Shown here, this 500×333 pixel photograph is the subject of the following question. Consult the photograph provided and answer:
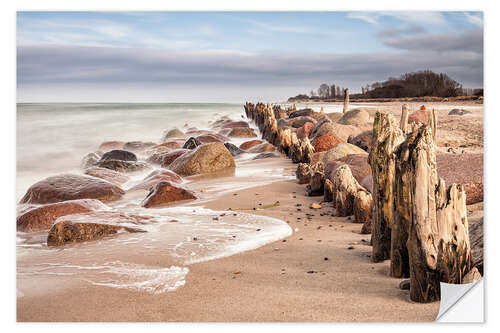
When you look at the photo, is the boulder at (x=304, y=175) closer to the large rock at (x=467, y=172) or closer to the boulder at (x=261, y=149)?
the large rock at (x=467, y=172)

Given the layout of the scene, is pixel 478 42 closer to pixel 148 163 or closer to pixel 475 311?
pixel 475 311

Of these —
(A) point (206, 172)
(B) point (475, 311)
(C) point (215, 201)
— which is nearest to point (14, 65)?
(C) point (215, 201)

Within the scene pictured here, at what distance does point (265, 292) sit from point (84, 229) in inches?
98.1

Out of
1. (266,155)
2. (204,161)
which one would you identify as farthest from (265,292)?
(266,155)

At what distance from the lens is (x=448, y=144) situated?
8695mm

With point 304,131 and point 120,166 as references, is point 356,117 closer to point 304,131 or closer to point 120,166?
point 304,131

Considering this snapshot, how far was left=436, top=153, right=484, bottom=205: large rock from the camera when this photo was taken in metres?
4.61

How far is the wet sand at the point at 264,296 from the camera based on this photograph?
2.88m

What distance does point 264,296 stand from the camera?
3.11 metres

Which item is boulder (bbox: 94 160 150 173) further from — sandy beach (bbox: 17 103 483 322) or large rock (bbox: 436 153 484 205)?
large rock (bbox: 436 153 484 205)

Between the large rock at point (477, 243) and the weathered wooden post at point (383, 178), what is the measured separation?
623mm

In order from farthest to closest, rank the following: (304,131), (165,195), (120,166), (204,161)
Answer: (304,131) → (120,166) → (204,161) → (165,195)

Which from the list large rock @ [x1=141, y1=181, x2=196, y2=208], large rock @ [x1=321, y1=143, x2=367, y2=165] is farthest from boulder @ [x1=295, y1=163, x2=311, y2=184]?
large rock @ [x1=141, y1=181, x2=196, y2=208]

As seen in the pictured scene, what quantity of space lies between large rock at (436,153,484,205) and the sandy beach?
0.18m
